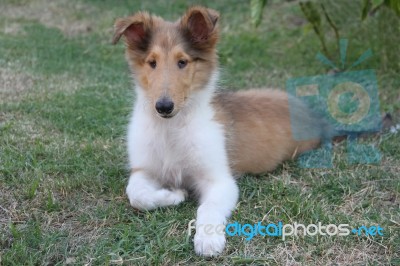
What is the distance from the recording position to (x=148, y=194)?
3.66 m

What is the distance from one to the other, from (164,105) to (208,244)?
0.92 meters

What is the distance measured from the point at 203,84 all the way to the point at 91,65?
382 cm

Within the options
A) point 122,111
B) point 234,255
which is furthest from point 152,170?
point 122,111

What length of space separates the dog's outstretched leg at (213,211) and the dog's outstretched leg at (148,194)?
0.19 meters

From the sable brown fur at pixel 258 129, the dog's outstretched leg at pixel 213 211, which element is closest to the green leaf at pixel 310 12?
the sable brown fur at pixel 258 129

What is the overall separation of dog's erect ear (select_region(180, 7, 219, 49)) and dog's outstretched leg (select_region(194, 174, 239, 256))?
950mm

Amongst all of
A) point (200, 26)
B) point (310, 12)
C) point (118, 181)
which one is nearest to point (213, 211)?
point (118, 181)

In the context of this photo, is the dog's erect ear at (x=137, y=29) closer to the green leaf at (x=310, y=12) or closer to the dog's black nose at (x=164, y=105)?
the dog's black nose at (x=164, y=105)

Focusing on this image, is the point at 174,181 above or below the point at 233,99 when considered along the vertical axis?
below

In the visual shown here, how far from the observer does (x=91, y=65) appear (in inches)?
295

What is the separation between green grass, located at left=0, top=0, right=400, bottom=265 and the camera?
3195 millimetres

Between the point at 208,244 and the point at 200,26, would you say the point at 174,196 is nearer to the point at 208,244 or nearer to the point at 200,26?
the point at 208,244

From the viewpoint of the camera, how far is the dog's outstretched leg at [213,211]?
3.15 meters

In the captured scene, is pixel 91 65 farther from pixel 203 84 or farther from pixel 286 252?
pixel 286 252
